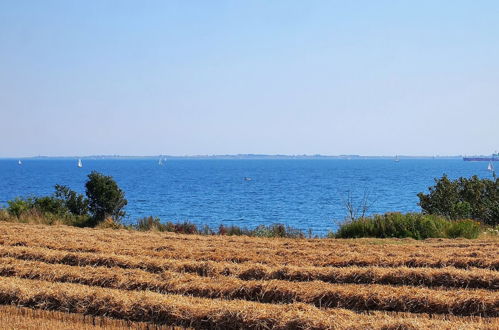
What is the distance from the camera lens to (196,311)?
31.9ft

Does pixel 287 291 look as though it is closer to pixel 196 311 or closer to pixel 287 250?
pixel 196 311

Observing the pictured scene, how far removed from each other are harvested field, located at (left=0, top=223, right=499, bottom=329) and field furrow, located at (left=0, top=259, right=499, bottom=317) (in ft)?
0.06

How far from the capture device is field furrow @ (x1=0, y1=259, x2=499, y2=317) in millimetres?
10125

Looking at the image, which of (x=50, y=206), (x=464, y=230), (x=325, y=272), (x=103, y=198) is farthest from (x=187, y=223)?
(x=325, y=272)

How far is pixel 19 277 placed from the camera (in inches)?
503

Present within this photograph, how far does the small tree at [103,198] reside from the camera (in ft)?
92.9

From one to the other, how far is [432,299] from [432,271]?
7.17 feet

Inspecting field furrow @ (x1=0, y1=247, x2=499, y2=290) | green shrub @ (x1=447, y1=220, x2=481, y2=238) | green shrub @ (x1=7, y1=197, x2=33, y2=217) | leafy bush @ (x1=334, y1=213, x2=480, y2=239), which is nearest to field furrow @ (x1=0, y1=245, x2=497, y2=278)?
field furrow @ (x1=0, y1=247, x2=499, y2=290)

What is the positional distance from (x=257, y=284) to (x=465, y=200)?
21.3 meters

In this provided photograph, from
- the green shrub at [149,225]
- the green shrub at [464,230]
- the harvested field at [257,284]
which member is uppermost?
the harvested field at [257,284]

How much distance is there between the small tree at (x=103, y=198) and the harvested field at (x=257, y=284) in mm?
11160

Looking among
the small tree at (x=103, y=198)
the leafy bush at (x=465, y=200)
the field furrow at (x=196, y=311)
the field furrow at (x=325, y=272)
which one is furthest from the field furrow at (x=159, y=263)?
the leafy bush at (x=465, y=200)

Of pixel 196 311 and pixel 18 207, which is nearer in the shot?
pixel 196 311

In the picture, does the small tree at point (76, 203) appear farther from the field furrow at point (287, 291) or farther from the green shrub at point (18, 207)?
the field furrow at point (287, 291)
